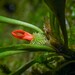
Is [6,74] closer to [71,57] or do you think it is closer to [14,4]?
[71,57]

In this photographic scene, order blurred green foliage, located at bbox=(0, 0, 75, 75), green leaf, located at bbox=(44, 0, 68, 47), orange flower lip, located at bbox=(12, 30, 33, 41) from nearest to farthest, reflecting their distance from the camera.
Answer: green leaf, located at bbox=(44, 0, 68, 47)
orange flower lip, located at bbox=(12, 30, 33, 41)
blurred green foliage, located at bbox=(0, 0, 75, 75)

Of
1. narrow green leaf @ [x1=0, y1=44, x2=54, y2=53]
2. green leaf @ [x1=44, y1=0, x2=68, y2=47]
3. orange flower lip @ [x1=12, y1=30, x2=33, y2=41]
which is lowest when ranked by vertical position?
narrow green leaf @ [x1=0, y1=44, x2=54, y2=53]

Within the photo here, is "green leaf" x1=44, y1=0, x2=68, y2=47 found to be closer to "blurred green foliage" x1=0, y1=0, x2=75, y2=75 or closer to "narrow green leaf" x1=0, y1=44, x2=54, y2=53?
"narrow green leaf" x1=0, y1=44, x2=54, y2=53

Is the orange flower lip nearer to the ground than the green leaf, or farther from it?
nearer to the ground

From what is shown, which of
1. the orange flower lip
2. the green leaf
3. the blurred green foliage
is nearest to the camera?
the green leaf

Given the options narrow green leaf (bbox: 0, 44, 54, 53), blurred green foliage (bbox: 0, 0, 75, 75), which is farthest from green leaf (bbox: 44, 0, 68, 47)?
blurred green foliage (bbox: 0, 0, 75, 75)

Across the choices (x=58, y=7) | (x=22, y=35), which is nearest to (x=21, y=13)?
(x=22, y=35)

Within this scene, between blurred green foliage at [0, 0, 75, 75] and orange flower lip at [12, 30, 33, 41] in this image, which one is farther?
blurred green foliage at [0, 0, 75, 75]

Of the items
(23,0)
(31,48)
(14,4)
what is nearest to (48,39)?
(31,48)

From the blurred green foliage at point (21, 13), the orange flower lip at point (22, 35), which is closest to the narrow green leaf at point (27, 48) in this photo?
the orange flower lip at point (22, 35)

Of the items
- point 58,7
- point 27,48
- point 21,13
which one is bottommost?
point 27,48

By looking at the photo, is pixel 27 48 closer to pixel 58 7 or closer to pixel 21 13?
pixel 58 7

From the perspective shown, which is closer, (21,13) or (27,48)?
(27,48)
